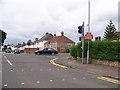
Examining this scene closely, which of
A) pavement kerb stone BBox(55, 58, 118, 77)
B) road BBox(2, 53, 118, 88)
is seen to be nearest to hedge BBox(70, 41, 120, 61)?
pavement kerb stone BBox(55, 58, 118, 77)

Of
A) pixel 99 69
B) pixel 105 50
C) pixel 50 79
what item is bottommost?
pixel 50 79

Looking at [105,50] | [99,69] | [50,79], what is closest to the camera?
[50,79]

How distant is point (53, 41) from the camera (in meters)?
117

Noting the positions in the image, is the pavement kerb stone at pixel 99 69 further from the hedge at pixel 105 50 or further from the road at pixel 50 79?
the hedge at pixel 105 50

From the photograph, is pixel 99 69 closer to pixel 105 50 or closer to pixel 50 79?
pixel 105 50

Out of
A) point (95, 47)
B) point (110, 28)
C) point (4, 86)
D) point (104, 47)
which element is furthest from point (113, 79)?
point (110, 28)

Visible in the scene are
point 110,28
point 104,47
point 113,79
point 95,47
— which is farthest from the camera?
point 110,28

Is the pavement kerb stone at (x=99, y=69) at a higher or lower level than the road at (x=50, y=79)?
higher

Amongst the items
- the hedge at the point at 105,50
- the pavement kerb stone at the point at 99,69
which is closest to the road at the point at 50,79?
the pavement kerb stone at the point at 99,69

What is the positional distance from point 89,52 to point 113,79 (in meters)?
12.5

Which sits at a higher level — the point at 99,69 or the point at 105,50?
the point at 105,50

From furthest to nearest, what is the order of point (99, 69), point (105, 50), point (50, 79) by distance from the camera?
point (105, 50)
point (99, 69)
point (50, 79)

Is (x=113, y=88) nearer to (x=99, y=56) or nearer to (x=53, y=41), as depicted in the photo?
(x=99, y=56)

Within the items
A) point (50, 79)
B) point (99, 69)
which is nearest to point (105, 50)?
point (99, 69)
